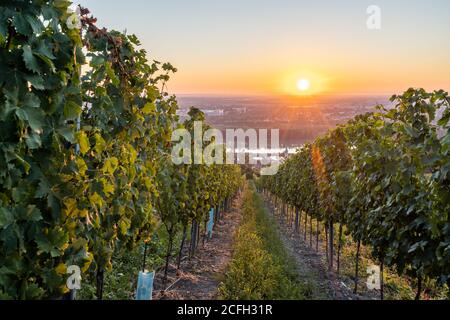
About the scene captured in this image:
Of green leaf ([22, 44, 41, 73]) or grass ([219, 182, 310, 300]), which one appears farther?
grass ([219, 182, 310, 300])

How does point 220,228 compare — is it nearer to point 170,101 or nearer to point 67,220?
point 170,101

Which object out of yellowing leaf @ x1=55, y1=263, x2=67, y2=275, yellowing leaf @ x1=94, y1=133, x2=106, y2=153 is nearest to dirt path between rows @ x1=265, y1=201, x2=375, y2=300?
yellowing leaf @ x1=94, y1=133, x2=106, y2=153

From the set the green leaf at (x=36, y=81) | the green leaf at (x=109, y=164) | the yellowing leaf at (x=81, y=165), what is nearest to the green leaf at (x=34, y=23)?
the green leaf at (x=36, y=81)

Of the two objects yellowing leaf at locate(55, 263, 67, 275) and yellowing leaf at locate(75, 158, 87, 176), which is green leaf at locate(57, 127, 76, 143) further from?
yellowing leaf at locate(55, 263, 67, 275)

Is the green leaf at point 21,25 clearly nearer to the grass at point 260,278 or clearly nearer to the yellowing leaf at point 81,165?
the yellowing leaf at point 81,165

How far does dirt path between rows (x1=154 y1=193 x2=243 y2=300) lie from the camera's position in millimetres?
6949

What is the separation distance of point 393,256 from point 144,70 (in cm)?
347

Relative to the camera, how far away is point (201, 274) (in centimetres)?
851

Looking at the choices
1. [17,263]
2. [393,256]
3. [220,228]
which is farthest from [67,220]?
[220,228]

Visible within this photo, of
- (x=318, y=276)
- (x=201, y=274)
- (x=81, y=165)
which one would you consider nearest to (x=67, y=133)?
(x=81, y=165)

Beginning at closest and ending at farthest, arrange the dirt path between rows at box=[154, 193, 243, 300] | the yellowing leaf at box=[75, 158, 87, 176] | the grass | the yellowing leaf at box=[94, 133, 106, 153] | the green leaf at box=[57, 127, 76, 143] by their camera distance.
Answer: the green leaf at box=[57, 127, 76, 143] < the yellowing leaf at box=[75, 158, 87, 176] < the yellowing leaf at box=[94, 133, 106, 153] < the grass < the dirt path between rows at box=[154, 193, 243, 300]

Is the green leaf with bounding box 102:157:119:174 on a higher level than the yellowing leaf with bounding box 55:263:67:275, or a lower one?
higher

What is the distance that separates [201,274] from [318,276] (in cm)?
260

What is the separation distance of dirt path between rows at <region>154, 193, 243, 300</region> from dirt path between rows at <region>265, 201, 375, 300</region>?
5.85ft
